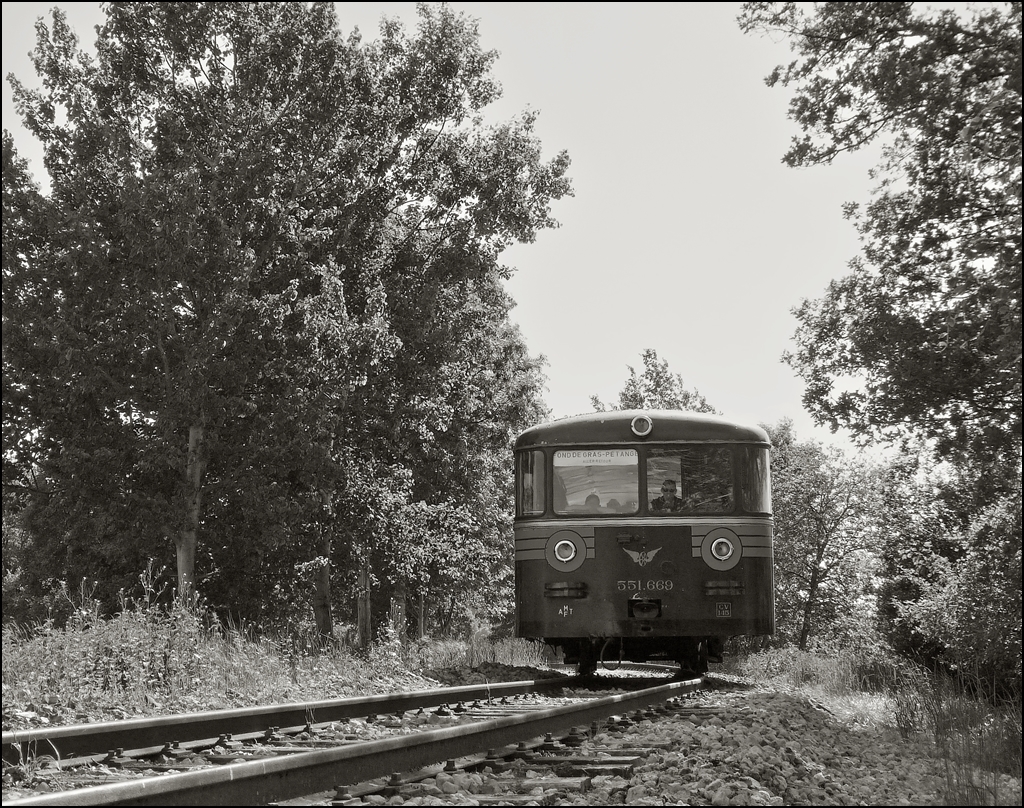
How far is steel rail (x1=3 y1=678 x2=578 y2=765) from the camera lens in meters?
5.22

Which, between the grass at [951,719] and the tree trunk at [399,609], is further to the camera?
the tree trunk at [399,609]

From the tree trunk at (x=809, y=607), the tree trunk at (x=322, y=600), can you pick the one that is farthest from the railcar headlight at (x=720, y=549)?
the tree trunk at (x=809, y=607)

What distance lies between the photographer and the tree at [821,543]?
29.8 m

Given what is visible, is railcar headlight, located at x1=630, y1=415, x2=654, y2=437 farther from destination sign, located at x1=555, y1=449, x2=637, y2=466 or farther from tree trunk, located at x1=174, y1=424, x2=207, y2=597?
tree trunk, located at x1=174, y1=424, x2=207, y2=597

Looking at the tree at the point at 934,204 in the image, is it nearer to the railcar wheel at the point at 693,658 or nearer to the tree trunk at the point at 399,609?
the railcar wheel at the point at 693,658

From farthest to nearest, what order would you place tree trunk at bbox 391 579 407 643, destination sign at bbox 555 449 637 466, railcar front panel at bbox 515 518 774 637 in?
tree trunk at bbox 391 579 407 643 → destination sign at bbox 555 449 637 466 → railcar front panel at bbox 515 518 774 637

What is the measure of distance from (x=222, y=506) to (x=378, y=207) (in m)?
6.19

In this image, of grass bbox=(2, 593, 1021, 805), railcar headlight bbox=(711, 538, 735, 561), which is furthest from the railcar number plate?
grass bbox=(2, 593, 1021, 805)

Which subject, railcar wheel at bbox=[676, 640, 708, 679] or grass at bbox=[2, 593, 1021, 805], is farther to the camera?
railcar wheel at bbox=[676, 640, 708, 679]

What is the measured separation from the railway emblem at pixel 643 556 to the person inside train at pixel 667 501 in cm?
42

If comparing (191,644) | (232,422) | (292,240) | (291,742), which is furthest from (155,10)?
(291,742)

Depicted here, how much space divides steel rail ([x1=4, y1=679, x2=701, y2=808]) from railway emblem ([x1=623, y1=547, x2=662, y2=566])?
177 inches

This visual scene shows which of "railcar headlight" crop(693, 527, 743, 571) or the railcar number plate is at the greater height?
"railcar headlight" crop(693, 527, 743, 571)

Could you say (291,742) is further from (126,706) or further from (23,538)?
(23,538)
